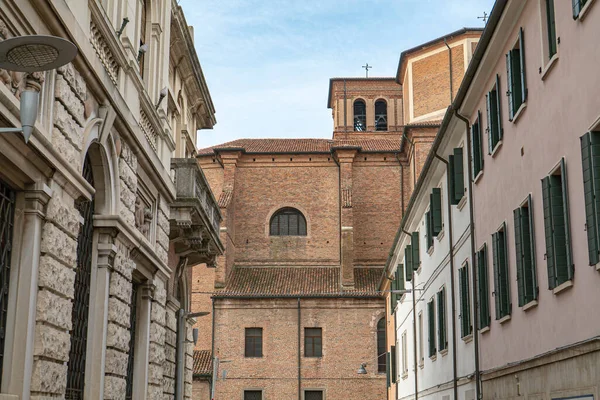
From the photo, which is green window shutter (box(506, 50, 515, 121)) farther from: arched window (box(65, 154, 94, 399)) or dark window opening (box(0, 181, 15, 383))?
dark window opening (box(0, 181, 15, 383))

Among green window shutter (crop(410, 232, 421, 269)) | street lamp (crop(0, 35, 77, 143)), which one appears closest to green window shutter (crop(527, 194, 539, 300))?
street lamp (crop(0, 35, 77, 143))

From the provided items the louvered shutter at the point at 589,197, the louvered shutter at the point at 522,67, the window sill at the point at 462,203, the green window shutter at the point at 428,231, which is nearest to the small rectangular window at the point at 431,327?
the green window shutter at the point at 428,231

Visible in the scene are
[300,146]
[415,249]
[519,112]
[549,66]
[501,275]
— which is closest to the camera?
[549,66]

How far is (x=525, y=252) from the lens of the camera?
12.4 m

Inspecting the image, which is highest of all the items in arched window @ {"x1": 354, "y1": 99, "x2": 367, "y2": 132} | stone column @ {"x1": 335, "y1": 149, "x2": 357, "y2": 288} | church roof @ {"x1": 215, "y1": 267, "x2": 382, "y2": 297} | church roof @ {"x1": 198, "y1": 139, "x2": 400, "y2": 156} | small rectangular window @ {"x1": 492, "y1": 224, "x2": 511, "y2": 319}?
arched window @ {"x1": 354, "y1": 99, "x2": 367, "y2": 132}

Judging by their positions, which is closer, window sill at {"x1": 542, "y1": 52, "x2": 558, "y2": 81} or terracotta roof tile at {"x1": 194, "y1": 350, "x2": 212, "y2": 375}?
window sill at {"x1": 542, "y1": 52, "x2": 558, "y2": 81}

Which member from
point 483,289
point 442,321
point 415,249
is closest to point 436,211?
point 442,321

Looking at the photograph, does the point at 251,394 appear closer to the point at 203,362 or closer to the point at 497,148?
the point at 203,362

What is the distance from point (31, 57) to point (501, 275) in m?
9.36

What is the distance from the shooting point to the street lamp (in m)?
6.34

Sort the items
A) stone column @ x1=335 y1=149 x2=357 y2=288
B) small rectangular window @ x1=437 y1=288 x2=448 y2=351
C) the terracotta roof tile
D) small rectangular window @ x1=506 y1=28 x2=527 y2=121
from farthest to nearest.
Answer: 1. stone column @ x1=335 y1=149 x2=357 y2=288
2. the terracotta roof tile
3. small rectangular window @ x1=437 y1=288 x2=448 y2=351
4. small rectangular window @ x1=506 y1=28 x2=527 y2=121

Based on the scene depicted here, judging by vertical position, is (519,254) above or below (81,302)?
above

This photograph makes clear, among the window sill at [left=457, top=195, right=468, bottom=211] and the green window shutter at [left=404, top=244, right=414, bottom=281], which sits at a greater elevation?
the green window shutter at [left=404, top=244, right=414, bottom=281]

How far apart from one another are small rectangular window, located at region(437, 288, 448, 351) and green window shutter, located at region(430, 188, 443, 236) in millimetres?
1527
